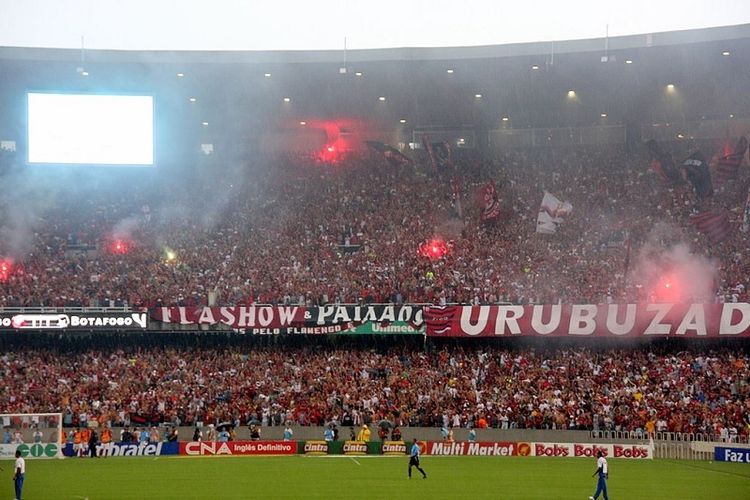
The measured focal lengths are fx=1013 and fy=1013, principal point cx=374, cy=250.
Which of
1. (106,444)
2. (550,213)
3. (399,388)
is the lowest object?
(106,444)

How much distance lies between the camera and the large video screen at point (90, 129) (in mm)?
54875

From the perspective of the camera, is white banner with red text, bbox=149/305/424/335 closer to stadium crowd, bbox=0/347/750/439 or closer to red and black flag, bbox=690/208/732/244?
stadium crowd, bbox=0/347/750/439

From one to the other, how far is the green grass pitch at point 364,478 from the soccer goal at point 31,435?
1570mm

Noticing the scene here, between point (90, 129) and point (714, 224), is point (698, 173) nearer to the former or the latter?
point (714, 224)

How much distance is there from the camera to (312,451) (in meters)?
41.4

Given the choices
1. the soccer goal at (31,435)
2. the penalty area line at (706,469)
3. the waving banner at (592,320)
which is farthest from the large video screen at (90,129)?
the penalty area line at (706,469)

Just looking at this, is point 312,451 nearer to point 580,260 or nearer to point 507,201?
point 580,260

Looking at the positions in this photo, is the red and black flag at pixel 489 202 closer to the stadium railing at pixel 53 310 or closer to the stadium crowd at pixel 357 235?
the stadium crowd at pixel 357 235

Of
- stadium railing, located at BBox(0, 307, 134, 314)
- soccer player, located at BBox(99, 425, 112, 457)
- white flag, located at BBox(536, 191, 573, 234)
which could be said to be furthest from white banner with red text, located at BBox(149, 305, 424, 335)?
white flag, located at BBox(536, 191, 573, 234)

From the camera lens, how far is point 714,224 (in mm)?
52094

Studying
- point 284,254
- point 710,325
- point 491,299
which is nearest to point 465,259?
point 491,299

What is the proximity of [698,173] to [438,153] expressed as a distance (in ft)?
52.7

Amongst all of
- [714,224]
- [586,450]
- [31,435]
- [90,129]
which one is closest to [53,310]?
[31,435]

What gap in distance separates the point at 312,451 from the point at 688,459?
1492 cm
